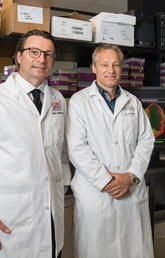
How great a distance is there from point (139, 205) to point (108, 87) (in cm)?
67

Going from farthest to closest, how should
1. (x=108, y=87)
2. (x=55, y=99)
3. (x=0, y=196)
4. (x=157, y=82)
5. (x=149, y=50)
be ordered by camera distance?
(x=157, y=82) → (x=149, y=50) → (x=108, y=87) → (x=55, y=99) → (x=0, y=196)

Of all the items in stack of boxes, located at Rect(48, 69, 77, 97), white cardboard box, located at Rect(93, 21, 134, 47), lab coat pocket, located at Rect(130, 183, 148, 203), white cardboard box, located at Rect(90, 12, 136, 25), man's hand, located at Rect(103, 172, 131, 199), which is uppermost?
white cardboard box, located at Rect(90, 12, 136, 25)

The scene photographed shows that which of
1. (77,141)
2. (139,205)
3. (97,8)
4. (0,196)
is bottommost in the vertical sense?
(139,205)

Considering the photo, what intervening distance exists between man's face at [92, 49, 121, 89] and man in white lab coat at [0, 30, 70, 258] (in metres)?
0.30

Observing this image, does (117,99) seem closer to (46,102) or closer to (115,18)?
(46,102)

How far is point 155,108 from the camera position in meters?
2.03

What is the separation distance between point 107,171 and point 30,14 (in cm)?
102

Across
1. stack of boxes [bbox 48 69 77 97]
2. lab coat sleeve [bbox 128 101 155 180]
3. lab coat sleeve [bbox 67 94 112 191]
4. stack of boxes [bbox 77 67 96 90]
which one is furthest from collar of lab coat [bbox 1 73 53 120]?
stack of boxes [bbox 77 67 96 90]

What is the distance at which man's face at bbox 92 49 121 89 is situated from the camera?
4.78ft

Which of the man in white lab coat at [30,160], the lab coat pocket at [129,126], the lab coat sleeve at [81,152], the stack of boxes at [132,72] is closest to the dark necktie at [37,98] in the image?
the man in white lab coat at [30,160]

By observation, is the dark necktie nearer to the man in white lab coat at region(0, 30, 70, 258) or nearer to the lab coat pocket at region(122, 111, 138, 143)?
the man in white lab coat at region(0, 30, 70, 258)

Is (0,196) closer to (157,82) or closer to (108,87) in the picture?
(108,87)

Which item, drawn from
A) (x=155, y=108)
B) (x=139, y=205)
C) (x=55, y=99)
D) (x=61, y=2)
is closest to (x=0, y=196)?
(x=55, y=99)

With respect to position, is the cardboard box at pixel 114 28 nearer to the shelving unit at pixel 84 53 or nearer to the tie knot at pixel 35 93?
the shelving unit at pixel 84 53
